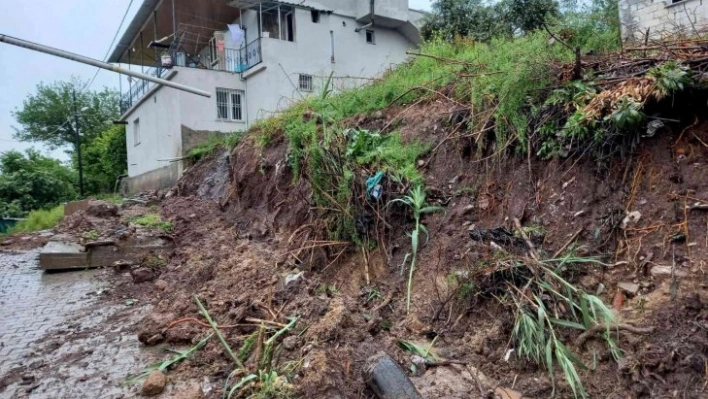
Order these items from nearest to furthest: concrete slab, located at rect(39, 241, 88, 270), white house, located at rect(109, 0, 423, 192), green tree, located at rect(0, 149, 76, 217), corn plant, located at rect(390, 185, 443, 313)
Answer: corn plant, located at rect(390, 185, 443, 313), concrete slab, located at rect(39, 241, 88, 270), white house, located at rect(109, 0, 423, 192), green tree, located at rect(0, 149, 76, 217)

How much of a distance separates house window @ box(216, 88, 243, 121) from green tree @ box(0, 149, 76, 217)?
41.9ft

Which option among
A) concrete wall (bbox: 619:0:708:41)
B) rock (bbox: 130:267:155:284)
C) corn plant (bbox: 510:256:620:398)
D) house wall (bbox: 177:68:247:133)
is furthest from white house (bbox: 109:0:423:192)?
corn plant (bbox: 510:256:620:398)

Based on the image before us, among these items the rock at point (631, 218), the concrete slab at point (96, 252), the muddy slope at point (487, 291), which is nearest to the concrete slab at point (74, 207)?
the concrete slab at point (96, 252)

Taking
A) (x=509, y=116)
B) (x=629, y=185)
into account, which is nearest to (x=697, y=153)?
(x=629, y=185)

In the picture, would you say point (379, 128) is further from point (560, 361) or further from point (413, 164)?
point (560, 361)

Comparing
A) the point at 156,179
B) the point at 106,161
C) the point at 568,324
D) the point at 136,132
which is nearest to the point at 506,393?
the point at 568,324

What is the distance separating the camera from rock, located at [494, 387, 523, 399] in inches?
126

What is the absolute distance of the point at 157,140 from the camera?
16.0 meters

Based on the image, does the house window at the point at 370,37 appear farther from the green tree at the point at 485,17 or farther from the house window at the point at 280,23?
the green tree at the point at 485,17

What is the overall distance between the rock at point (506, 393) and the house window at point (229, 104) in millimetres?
13578

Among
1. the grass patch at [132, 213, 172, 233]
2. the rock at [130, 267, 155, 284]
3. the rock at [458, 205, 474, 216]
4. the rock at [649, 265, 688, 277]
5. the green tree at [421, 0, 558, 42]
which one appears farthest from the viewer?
the green tree at [421, 0, 558, 42]

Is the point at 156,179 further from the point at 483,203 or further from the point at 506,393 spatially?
the point at 506,393

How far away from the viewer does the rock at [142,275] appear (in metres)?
7.19

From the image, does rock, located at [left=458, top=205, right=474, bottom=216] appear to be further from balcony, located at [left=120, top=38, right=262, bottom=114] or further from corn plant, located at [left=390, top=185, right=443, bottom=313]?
balcony, located at [left=120, top=38, right=262, bottom=114]
